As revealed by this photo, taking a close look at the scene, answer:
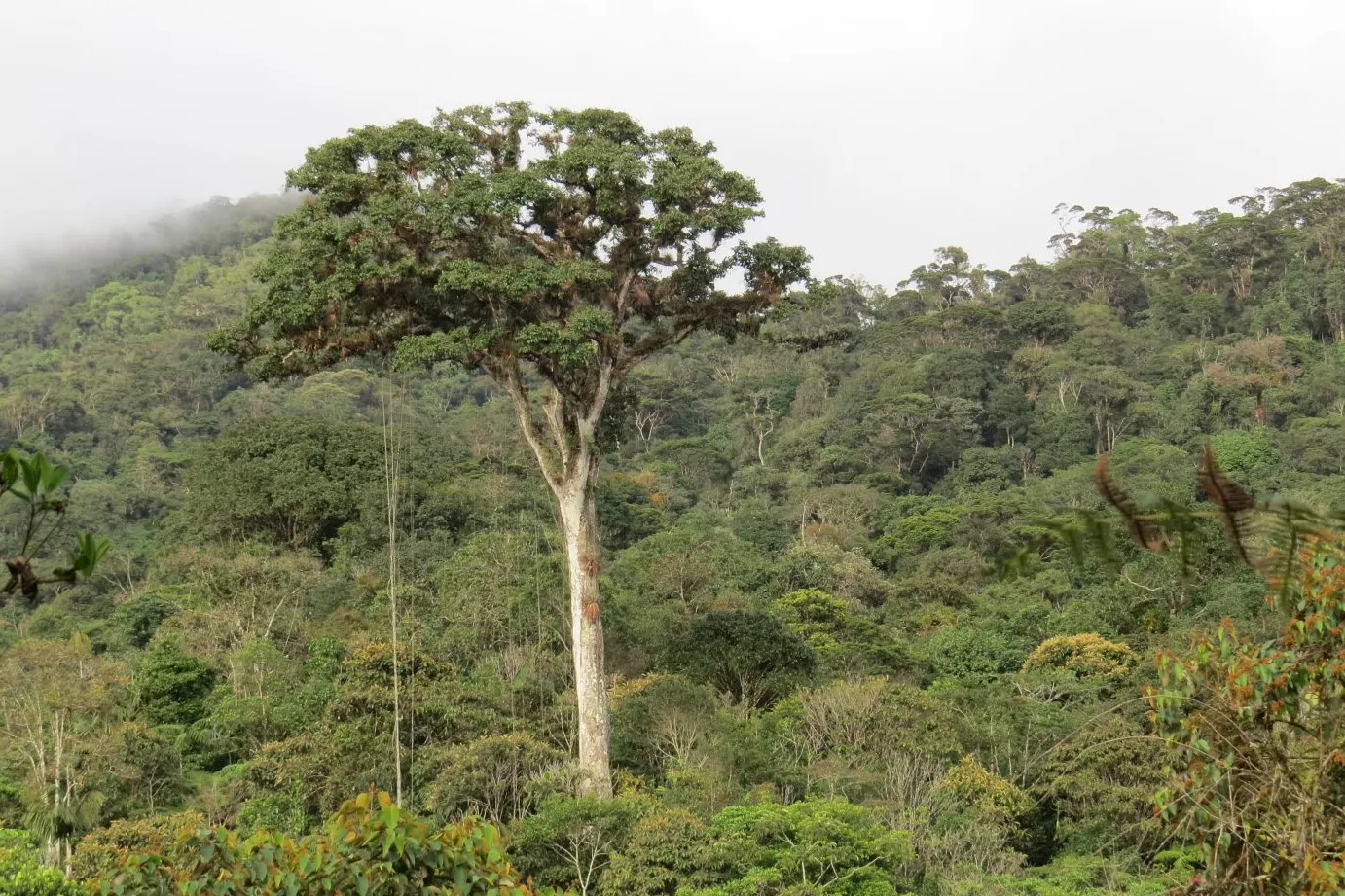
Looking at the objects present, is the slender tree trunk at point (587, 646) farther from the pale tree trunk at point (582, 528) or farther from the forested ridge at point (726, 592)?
the forested ridge at point (726, 592)

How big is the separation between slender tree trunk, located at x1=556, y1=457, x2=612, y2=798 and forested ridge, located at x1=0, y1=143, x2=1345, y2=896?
10.2 inches

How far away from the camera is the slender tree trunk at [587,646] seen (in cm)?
1064

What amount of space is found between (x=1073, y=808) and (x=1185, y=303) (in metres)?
26.8

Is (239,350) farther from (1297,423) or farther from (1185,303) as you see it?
(1185,303)

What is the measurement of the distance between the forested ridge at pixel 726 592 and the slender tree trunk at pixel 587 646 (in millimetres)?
258

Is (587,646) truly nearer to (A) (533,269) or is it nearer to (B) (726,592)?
(A) (533,269)

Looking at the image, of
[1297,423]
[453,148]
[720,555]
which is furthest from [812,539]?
[453,148]

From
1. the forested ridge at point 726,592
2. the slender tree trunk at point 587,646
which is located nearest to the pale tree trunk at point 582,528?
the slender tree trunk at point 587,646

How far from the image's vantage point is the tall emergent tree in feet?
33.8

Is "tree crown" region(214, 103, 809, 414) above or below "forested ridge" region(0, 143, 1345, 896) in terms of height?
above

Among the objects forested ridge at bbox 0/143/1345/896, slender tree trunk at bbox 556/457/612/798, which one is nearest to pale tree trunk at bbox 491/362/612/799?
slender tree trunk at bbox 556/457/612/798

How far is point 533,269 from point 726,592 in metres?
8.89

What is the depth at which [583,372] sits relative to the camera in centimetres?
1114

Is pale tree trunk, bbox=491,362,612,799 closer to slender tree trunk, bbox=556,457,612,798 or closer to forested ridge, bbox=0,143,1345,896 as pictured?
slender tree trunk, bbox=556,457,612,798
